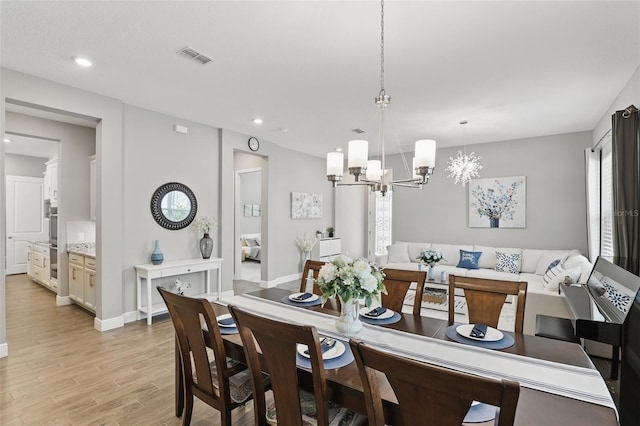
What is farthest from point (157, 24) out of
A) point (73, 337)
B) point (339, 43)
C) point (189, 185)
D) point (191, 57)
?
point (73, 337)

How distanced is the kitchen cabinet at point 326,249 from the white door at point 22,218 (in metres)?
6.34

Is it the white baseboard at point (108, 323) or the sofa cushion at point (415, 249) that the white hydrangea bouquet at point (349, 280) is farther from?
the sofa cushion at point (415, 249)

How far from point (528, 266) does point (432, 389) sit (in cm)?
543

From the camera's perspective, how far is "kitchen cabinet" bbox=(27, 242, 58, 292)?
18.8 ft

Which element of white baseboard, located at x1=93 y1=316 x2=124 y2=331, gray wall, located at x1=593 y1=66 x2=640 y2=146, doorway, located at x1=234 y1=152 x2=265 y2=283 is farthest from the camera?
doorway, located at x1=234 y1=152 x2=265 y2=283

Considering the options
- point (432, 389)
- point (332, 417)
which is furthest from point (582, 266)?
point (432, 389)

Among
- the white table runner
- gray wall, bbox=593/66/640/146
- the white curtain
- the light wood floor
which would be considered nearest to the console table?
the light wood floor

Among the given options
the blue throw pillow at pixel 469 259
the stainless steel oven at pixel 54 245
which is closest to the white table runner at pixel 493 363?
the blue throw pillow at pixel 469 259

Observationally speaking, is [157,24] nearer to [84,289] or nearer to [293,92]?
[293,92]

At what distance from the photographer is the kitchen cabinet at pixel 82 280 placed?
4312mm

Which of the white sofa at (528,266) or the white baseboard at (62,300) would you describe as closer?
the white sofa at (528,266)

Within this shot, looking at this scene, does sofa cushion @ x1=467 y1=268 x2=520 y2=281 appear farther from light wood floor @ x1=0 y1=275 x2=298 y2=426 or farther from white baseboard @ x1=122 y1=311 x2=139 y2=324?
white baseboard @ x1=122 y1=311 x2=139 y2=324

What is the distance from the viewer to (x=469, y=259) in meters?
5.61

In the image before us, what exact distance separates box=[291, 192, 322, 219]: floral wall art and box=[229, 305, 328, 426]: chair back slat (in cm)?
540
